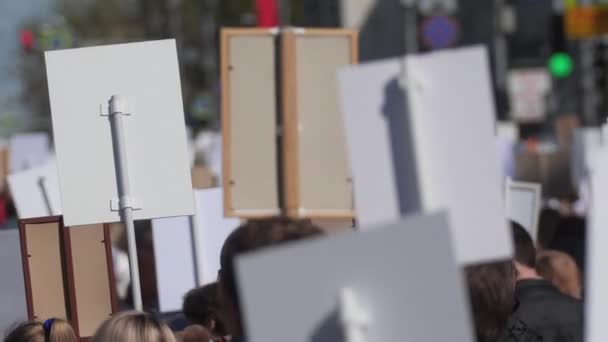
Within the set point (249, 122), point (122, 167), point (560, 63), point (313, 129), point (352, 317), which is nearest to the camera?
point (352, 317)

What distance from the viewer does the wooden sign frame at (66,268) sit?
5.32 m

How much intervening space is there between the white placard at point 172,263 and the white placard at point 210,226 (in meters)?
0.13

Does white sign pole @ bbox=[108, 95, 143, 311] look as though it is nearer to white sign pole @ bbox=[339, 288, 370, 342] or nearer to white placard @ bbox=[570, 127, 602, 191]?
white sign pole @ bbox=[339, 288, 370, 342]

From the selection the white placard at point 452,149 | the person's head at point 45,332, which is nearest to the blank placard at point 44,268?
the person's head at point 45,332

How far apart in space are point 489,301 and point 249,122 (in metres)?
1.04

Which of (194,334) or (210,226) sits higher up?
(210,226)

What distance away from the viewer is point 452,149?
3.23 metres

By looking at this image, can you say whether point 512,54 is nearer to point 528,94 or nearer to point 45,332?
point 528,94

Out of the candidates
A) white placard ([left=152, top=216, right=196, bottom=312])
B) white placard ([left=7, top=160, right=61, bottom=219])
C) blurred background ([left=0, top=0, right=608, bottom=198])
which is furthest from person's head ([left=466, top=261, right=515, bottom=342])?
blurred background ([left=0, top=0, right=608, bottom=198])

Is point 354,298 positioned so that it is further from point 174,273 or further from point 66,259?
point 174,273

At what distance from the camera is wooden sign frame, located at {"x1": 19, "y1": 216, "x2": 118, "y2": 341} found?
532 cm

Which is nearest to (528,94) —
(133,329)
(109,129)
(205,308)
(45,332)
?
(205,308)

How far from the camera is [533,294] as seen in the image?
549cm

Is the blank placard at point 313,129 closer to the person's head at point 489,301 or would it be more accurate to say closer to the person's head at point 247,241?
the person's head at point 489,301
